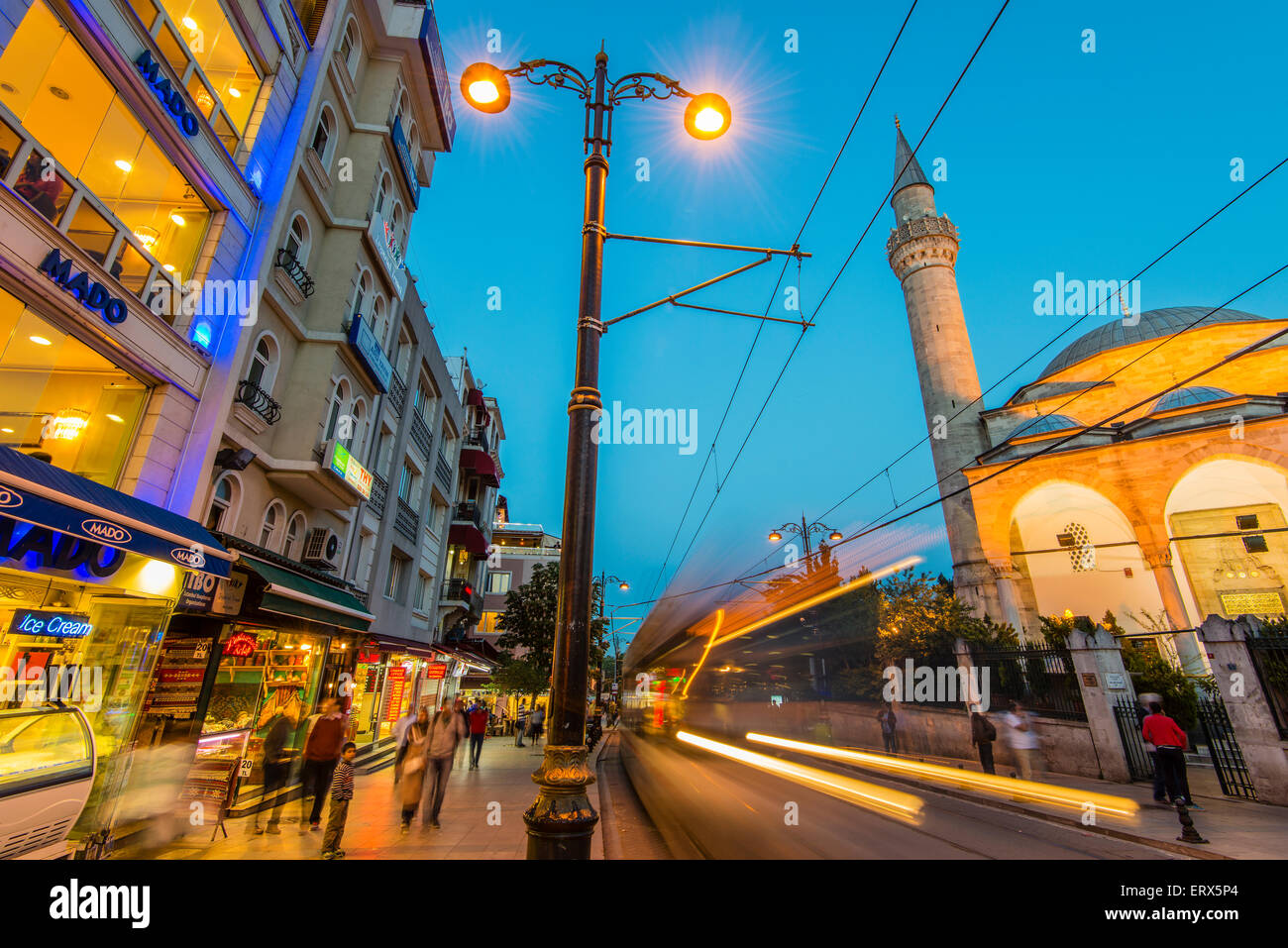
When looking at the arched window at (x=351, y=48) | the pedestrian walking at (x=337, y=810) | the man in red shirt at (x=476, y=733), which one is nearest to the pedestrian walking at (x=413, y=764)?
the pedestrian walking at (x=337, y=810)

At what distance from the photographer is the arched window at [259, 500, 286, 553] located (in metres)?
11.0

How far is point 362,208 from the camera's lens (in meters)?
13.4

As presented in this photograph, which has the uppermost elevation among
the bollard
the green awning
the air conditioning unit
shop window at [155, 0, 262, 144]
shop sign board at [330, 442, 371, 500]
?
shop window at [155, 0, 262, 144]

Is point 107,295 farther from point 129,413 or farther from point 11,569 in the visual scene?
point 11,569

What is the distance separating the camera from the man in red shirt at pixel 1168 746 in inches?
353

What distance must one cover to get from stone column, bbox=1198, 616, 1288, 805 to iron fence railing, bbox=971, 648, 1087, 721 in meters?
3.14

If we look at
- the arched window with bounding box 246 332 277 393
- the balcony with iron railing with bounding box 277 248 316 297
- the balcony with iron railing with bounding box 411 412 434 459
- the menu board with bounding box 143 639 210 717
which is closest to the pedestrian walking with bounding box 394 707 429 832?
the menu board with bounding box 143 639 210 717

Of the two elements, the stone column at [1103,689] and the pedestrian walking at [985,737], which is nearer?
the stone column at [1103,689]

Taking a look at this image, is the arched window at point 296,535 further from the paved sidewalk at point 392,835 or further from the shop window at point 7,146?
the shop window at point 7,146

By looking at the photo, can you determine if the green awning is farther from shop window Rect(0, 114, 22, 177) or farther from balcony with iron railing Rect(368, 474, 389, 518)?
shop window Rect(0, 114, 22, 177)

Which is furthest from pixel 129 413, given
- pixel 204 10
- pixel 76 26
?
pixel 204 10

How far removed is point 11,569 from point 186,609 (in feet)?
6.23

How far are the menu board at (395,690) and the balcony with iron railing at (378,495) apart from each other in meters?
6.07
